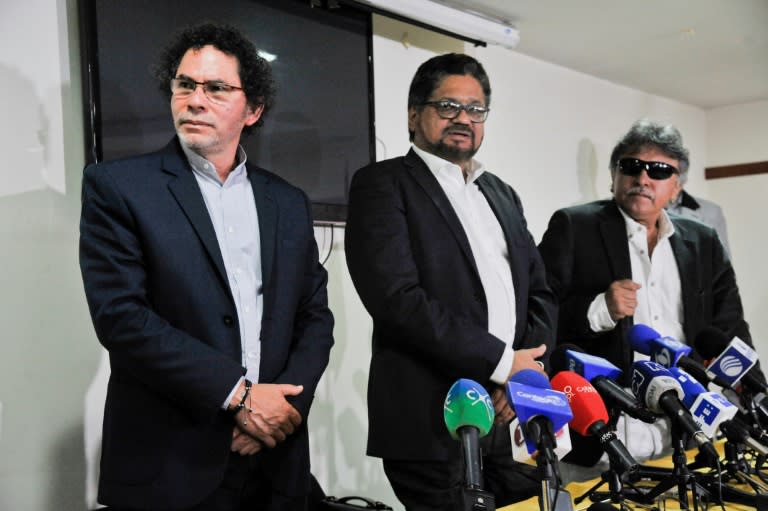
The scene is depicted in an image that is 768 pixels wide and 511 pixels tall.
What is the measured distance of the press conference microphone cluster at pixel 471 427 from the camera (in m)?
1.13

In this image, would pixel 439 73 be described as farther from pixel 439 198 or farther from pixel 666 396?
pixel 666 396

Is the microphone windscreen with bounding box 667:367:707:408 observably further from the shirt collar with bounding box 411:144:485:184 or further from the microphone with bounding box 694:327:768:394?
the shirt collar with bounding box 411:144:485:184

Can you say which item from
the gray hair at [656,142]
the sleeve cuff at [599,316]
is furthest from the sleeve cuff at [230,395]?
the gray hair at [656,142]

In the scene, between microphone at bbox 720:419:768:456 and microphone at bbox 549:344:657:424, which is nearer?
microphone at bbox 549:344:657:424

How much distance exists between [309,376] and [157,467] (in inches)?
15.5

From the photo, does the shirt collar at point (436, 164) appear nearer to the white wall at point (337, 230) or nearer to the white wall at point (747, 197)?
the white wall at point (337, 230)

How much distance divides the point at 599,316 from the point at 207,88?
154 cm

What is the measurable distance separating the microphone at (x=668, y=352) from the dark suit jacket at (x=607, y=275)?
0.46 m

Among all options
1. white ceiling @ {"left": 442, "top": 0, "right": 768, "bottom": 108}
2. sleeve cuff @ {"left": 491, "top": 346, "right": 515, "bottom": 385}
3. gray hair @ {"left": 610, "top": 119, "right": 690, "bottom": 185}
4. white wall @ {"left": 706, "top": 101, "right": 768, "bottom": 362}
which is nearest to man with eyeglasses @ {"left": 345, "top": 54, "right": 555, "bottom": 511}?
sleeve cuff @ {"left": 491, "top": 346, "right": 515, "bottom": 385}

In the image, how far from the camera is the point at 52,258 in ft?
8.09

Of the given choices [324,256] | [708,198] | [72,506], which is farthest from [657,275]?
[708,198]

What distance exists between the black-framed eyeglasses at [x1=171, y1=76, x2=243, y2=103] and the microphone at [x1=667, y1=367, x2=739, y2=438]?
4.13 feet

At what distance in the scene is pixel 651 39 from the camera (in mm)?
4375

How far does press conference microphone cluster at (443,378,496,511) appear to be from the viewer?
3.72ft
